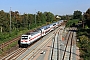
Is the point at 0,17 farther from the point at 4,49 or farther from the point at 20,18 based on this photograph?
the point at 4,49

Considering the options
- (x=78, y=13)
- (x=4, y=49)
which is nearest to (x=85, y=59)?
(x=4, y=49)

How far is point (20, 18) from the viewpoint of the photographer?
2657 inches

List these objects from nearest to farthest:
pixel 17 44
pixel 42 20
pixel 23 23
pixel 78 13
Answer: pixel 17 44
pixel 23 23
pixel 42 20
pixel 78 13

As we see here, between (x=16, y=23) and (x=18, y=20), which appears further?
(x=18, y=20)

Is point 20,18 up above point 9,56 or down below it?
above

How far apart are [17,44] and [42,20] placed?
53.1m

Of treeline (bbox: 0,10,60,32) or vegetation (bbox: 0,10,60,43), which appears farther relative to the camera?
treeline (bbox: 0,10,60,32)

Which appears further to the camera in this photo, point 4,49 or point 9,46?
point 9,46

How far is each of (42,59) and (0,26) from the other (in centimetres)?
3162

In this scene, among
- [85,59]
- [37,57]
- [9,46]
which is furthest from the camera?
[9,46]

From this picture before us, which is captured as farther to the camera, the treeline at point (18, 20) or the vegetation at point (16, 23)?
the treeline at point (18, 20)

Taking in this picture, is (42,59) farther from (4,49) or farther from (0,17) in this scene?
(0,17)

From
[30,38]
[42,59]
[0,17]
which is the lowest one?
[42,59]

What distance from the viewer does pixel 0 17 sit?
50719 mm
